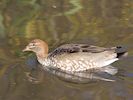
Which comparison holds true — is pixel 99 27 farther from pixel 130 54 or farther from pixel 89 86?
pixel 89 86

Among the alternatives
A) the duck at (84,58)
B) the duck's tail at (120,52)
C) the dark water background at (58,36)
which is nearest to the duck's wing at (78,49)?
the duck at (84,58)

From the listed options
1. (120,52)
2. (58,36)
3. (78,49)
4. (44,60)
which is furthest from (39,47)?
(120,52)

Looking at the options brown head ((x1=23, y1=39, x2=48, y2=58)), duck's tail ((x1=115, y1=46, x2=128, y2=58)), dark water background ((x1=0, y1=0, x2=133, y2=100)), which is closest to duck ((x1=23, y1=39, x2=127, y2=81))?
duck's tail ((x1=115, y1=46, x2=128, y2=58))

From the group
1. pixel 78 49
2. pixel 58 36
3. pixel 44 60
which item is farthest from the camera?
pixel 58 36

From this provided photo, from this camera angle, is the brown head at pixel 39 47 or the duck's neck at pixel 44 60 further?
the brown head at pixel 39 47

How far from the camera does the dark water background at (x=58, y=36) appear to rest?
29.6ft

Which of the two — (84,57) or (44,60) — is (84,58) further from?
(44,60)

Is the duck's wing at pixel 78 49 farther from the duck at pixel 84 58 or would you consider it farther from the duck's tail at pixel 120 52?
the duck's tail at pixel 120 52

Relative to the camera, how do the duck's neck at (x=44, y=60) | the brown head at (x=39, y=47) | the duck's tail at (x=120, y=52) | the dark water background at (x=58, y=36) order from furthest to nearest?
1. the brown head at (x=39, y=47)
2. the duck's neck at (x=44, y=60)
3. the duck's tail at (x=120, y=52)
4. the dark water background at (x=58, y=36)

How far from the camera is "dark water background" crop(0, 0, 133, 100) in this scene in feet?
29.6

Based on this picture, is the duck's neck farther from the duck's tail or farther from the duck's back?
the duck's tail

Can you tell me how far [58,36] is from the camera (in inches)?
456

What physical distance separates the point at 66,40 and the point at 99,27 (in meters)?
A: 1.03

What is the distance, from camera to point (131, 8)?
13.2 metres
